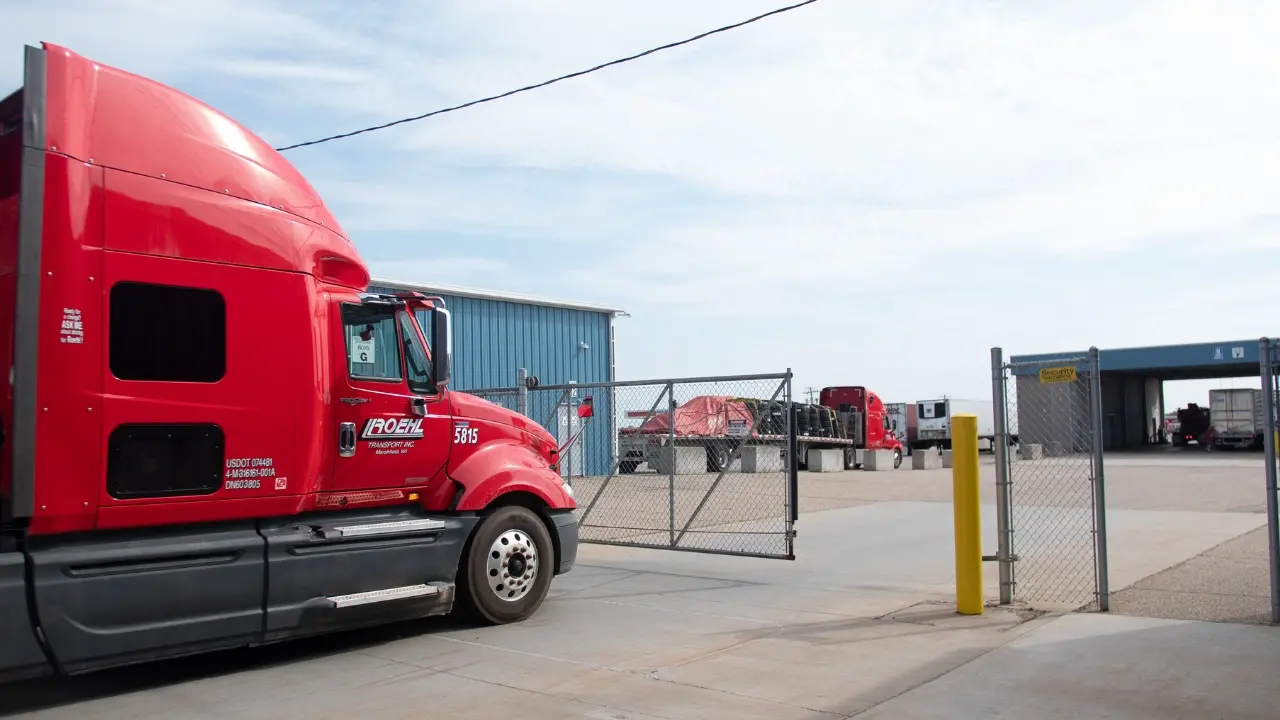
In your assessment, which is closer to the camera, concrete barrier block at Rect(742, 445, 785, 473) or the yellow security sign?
the yellow security sign

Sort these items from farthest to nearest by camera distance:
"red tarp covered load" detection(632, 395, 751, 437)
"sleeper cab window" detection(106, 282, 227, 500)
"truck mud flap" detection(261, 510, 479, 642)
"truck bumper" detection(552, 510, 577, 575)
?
"red tarp covered load" detection(632, 395, 751, 437)
"truck bumper" detection(552, 510, 577, 575)
"truck mud flap" detection(261, 510, 479, 642)
"sleeper cab window" detection(106, 282, 227, 500)

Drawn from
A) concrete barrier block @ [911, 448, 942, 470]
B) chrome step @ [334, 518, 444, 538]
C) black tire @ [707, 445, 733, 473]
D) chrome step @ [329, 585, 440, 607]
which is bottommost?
concrete barrier block @ [911, 448, 942, 470]

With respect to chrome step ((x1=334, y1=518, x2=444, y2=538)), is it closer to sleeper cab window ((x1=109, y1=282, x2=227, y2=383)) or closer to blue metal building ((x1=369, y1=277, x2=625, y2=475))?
sleeper cab window ((x1=109, y1=282, x2=227, y2=383))

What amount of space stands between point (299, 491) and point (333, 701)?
1.54 m

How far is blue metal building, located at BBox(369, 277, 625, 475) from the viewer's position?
24.9m

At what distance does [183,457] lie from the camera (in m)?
6.30

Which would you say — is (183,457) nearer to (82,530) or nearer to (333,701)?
(82,530)

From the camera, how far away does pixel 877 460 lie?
35.9 m

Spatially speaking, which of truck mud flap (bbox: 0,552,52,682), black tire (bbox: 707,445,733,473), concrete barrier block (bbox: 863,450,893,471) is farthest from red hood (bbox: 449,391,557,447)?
concrete barrier block (bbox: 863,450,893,471)

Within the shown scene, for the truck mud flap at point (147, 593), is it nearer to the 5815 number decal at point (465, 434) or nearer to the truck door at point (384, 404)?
the truck door at point (384, 404)

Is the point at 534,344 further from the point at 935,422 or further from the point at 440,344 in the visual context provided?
the point at 935,422

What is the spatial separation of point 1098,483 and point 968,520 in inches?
41.5

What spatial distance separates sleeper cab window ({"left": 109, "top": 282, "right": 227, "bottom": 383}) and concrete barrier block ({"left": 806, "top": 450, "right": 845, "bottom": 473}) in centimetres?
2884

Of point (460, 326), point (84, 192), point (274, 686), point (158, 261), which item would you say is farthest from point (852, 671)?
point (460, 326)
